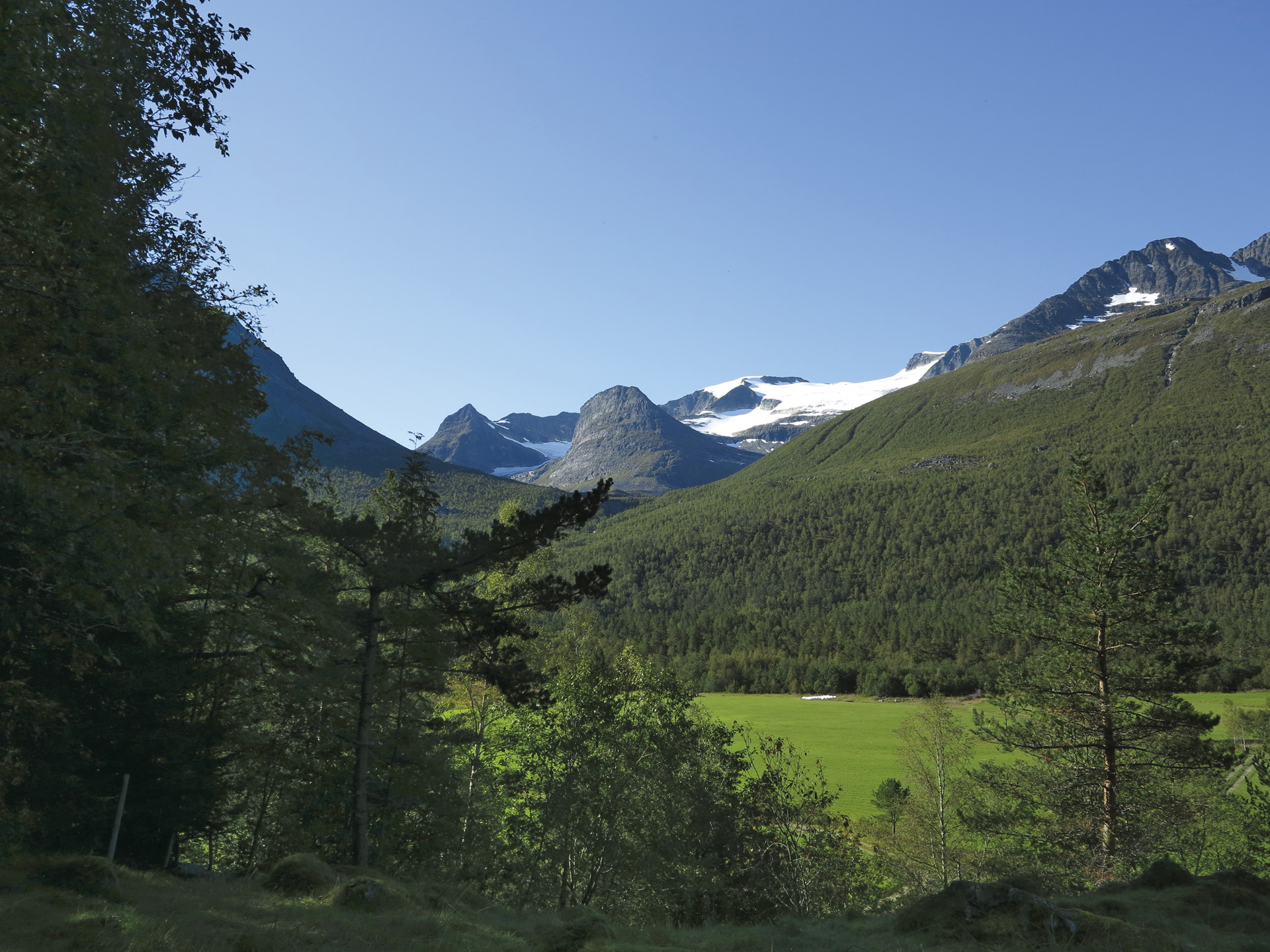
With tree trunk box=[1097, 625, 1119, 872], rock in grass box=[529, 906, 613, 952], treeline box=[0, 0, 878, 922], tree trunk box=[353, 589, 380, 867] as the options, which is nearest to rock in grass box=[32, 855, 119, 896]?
treeline box=[0, 0, 878, 922]

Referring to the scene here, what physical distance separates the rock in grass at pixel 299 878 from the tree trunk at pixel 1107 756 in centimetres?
1975

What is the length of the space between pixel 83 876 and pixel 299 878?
293 cm

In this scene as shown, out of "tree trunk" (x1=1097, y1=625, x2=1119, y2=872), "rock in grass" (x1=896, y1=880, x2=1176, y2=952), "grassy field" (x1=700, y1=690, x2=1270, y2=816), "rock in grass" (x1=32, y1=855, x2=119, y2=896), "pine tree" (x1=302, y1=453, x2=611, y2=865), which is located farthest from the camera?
"grassy field" (x1=700, y1=690, x2=1270, y2=816)

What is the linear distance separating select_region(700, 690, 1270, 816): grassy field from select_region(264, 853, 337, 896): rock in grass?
3459cm

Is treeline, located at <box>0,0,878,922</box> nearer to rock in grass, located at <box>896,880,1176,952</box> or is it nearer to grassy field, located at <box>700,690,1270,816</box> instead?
rock in grass, located at <box>896,880,1176,952</box>

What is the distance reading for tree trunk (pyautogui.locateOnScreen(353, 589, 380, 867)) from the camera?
15.1 m

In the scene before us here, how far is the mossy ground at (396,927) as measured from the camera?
A: 6.55 meters

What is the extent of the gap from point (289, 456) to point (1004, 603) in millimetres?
21809

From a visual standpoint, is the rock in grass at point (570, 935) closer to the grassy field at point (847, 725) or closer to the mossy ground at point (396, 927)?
the mossy ground at point (396, 927)

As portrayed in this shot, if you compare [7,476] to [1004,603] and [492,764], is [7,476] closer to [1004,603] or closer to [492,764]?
[492,764]

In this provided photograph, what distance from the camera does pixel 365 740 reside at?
15.5 metres

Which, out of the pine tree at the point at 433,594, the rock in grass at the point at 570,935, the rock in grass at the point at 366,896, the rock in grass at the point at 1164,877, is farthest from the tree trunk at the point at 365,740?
the rock in grass at the point at 1164,877

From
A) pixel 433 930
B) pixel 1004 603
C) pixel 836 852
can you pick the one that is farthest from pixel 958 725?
pixel 433 930

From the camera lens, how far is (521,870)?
20.9 meters
